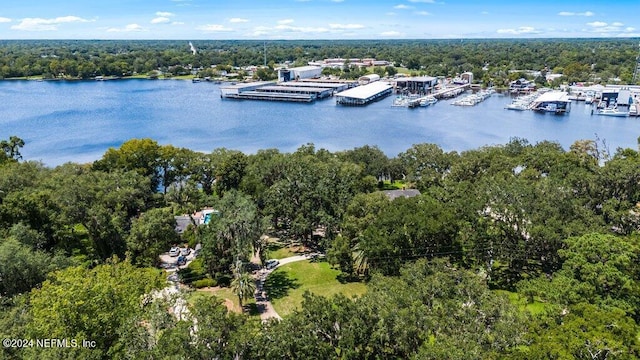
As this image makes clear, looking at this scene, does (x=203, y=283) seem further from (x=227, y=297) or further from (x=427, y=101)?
(x=427, y=101)

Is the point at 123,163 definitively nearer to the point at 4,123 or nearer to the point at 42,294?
the point at 42,294

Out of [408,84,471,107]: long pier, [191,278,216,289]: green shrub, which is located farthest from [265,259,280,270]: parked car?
[408,84,471,107]: long pier

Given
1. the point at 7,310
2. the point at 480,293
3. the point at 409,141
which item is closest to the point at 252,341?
the point at 480,293

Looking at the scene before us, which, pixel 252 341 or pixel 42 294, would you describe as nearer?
pixel 252 341

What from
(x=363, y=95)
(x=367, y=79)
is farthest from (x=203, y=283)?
(x=367, y=79)

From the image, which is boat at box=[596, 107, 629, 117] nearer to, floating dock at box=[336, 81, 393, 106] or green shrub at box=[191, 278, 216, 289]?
floating dock at box=[336, 81, 393, 106]

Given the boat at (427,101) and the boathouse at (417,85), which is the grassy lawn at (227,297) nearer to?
the boat at (427,101)

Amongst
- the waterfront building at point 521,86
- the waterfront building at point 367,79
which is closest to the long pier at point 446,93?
the waterfront building at point 521,86
